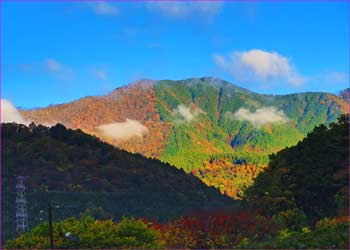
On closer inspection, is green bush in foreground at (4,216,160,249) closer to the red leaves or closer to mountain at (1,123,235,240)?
the red leaves

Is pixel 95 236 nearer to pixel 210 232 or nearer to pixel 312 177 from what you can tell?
pixel 210 232

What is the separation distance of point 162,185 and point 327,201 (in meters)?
34.3

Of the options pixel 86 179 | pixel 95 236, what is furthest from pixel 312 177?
pixel 86 179

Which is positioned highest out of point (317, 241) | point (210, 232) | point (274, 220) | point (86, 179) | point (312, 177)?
point (86, 179)

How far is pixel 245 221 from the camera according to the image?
919 inches

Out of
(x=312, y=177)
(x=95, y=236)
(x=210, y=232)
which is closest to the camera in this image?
(x=95, y=236)

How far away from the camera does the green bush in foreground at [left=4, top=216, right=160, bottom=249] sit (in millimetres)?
19281

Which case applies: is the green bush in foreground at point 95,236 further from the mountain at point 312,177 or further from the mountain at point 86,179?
the mountain at point 86,179

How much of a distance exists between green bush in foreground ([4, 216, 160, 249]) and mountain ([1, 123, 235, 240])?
27.2 metres

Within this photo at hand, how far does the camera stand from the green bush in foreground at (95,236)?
1928 cm

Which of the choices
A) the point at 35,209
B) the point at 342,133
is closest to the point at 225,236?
the point at 342,133

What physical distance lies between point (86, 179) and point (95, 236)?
1663 inches

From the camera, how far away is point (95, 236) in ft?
63.7

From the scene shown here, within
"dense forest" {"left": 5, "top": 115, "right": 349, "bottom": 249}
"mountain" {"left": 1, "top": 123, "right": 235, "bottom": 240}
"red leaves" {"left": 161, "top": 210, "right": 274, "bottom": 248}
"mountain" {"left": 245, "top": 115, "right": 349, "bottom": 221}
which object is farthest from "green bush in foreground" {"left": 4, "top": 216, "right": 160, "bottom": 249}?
"mountain" {"left": 1, "top": 123, "right": 235, "bottom": 240}
